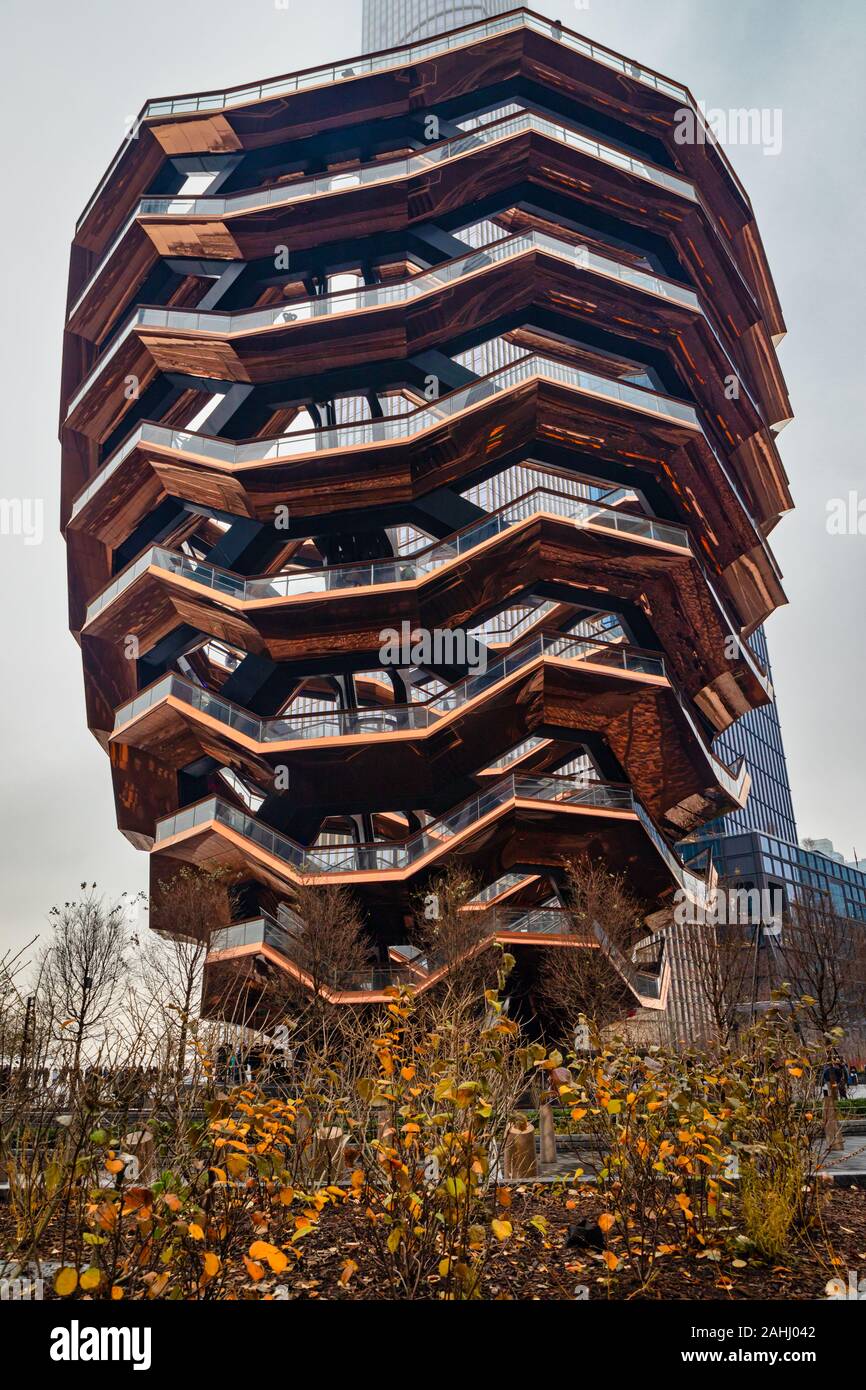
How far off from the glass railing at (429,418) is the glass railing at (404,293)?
12.4 ft

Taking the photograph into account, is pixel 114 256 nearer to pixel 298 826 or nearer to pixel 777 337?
pixel 298 826

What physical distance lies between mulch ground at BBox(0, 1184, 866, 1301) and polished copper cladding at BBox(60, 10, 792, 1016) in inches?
853

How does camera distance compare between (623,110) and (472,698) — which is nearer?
(472,698)

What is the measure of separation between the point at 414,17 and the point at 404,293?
77442 millimetres

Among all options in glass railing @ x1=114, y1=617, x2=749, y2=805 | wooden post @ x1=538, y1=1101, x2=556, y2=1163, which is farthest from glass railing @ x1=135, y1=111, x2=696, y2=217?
wooden post @ x1=538, y1=1101, x2=556, y2=1163

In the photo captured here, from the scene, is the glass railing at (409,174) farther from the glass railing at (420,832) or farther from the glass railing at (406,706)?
the glass railing at (420,832)

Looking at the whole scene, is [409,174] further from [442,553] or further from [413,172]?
[442,553]

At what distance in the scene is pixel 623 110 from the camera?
3781cm

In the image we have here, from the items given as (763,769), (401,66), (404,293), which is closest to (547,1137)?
(404,293)

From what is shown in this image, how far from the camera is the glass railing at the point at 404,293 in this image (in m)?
34.1

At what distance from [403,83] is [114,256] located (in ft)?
40.8

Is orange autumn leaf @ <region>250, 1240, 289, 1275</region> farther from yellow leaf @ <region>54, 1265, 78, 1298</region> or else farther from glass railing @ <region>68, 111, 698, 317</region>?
glass railing @ <region>68, 111, 698, 317</region>
